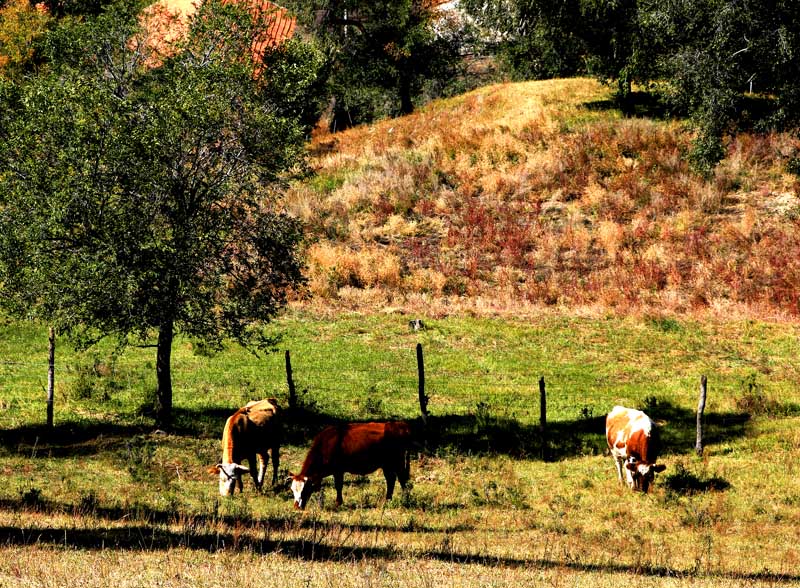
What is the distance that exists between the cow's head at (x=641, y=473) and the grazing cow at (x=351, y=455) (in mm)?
5616

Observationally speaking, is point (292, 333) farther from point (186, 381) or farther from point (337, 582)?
point (337, 582)

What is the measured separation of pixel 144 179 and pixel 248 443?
7689mm

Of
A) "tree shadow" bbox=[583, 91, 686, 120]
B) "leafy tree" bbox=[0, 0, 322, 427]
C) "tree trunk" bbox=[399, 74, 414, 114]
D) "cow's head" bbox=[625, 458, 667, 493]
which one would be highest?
"tree trunk" bbox=[399, 74, 414, 114]

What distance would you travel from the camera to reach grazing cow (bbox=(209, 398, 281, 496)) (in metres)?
21.1

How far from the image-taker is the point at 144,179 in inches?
958

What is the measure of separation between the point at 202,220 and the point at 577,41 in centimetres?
4332

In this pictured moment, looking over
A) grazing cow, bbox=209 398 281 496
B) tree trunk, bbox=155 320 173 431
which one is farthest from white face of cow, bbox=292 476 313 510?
tree trunk, bbox=155 320 173 431

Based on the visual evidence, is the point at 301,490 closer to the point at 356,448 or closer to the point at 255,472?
the point at 356,448

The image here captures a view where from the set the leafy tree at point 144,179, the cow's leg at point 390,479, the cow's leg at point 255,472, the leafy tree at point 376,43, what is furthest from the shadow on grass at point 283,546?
the leafy tree at point 376,43

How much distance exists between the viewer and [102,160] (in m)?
23.8

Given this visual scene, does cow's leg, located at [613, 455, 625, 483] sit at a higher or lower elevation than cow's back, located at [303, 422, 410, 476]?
lower

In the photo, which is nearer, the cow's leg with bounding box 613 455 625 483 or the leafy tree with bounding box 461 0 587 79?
the cow's leg with bounding box 613 455 625 483

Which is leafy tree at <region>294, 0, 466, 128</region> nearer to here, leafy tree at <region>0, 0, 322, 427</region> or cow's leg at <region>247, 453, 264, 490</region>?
leafy tree at <region>0, 0, 322, 427</region>

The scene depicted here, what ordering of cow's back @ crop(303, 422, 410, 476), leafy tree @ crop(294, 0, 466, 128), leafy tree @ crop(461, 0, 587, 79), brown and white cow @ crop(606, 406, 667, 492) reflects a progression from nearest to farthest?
cow's back @ crop(303, 422, 410, 476) → brown and white cow @ crop(606, 406, 667, 492) → leafy tree @ crop(461, 0, 587, 79) → leafy tree @ crop(294, 0, 466, 128)
